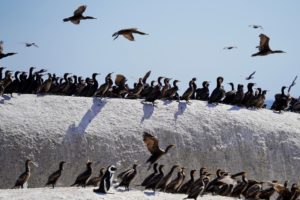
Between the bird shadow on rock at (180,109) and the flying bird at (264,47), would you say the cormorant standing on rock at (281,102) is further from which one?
the flying bird at (264,47)

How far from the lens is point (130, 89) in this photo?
39.9 m

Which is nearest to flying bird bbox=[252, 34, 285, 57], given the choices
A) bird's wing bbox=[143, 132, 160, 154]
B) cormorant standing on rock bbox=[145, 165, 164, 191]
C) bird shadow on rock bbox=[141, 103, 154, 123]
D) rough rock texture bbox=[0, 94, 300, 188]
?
bird's wing bbox=[143, 132, 160, 154]

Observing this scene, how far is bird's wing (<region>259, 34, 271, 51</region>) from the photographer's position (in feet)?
80.5

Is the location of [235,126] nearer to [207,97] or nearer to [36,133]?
[207,97]

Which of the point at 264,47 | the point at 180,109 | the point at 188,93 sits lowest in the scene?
the point at 180,109

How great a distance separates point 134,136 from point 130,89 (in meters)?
5.70

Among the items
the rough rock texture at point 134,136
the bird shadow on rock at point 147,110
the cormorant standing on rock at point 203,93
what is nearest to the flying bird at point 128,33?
the rough rock texture at point 134,136

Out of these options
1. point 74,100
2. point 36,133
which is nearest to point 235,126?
point 74,100

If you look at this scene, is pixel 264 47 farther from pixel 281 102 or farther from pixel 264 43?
pixel 281 102

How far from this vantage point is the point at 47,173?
31.9 meters

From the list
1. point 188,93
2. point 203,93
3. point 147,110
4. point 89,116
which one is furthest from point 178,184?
point 203,93

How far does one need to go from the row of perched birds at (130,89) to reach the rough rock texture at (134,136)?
76 centimetres

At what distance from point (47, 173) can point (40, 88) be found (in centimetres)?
600

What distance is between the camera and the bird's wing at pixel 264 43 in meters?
24.5
